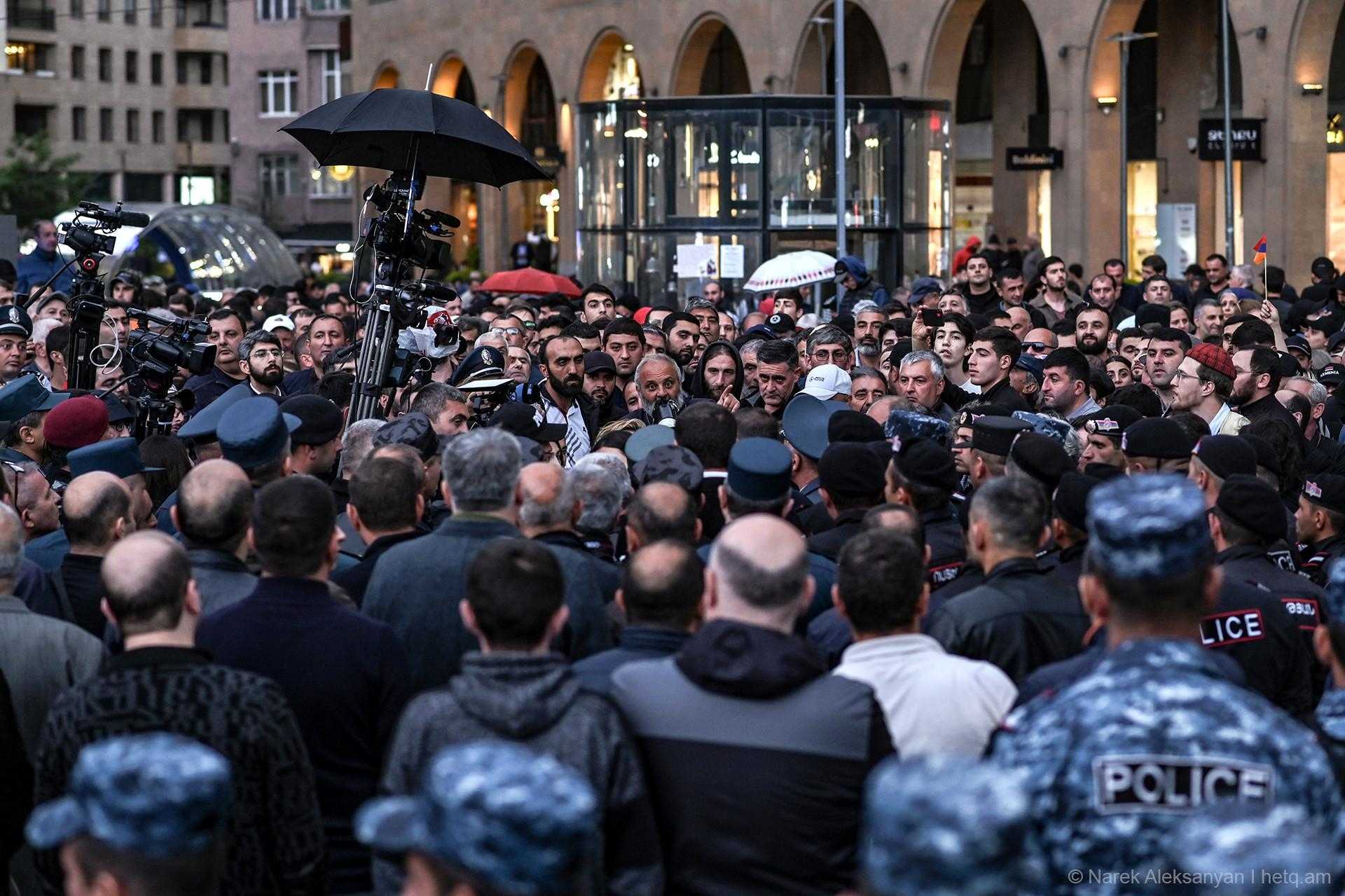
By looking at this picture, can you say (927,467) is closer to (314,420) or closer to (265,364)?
(314,420)

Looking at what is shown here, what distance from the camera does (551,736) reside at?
4316mm

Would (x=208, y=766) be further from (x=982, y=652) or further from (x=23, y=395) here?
(x=23, y=395)

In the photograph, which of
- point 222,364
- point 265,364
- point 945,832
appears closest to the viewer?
point 945,832

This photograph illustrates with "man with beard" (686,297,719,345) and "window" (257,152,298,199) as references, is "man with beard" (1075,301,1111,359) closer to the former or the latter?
"man with beard" (686,297,719,345)

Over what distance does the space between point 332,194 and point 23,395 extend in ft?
217

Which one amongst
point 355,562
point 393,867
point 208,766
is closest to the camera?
point 208,766

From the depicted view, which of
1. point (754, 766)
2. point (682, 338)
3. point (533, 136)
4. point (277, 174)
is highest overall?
point (277, 174)

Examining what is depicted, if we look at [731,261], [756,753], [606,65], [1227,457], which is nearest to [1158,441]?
[1227,457]

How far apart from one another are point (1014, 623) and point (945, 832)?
10.0 feet

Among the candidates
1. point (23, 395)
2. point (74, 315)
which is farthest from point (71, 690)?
point (74, 315)

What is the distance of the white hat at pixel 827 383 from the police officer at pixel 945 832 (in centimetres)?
794

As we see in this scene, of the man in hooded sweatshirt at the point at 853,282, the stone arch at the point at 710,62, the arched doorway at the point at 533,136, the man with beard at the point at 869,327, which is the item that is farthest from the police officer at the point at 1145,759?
the arched doorway at the point at 533,136

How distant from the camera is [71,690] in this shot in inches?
191

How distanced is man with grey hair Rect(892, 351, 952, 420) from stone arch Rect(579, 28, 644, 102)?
30.8 meters
